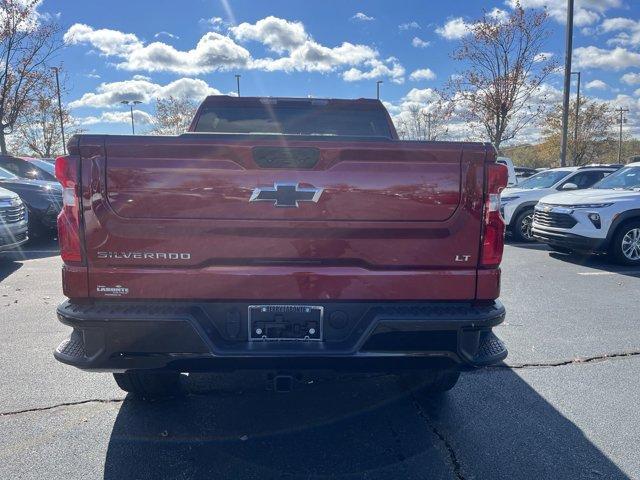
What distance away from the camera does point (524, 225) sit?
1064cm

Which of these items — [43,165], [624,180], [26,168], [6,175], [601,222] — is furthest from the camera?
[43,165]

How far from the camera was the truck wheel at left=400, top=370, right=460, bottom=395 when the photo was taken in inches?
125

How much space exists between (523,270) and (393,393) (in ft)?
16.7

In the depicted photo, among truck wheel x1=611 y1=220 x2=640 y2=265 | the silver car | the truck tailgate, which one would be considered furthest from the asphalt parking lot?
truck wheel x1=611 y1=220 x2=640 y2=265

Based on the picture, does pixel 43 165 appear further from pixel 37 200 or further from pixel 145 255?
pixel 145 255

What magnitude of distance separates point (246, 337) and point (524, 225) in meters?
9.56

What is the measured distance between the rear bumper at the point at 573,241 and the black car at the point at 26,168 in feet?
34.9

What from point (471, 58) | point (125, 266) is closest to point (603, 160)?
point (471, 58)

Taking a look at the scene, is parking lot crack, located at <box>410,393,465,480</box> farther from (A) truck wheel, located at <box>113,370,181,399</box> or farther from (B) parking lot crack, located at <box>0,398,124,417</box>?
(B) parking lot crack, located at <box>0,398,124,417</box>

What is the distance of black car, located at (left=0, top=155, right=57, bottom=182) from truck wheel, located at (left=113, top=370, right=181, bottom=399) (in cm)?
968

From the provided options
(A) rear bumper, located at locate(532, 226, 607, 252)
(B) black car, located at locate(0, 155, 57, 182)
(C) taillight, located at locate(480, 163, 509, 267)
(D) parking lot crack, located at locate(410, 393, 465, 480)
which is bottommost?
(D) parking lot crack, located at locate(410, 393, 465, 480)

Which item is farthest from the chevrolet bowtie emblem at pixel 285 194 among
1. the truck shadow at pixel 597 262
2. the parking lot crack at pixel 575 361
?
the truck shadow at pixel 597 262

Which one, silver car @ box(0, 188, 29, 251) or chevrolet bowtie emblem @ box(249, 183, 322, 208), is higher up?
chevrolet bowtie emblem @ box(249, 183, 322, 208)

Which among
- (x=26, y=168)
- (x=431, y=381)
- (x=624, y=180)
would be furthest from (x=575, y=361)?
(x=26, y=168)
